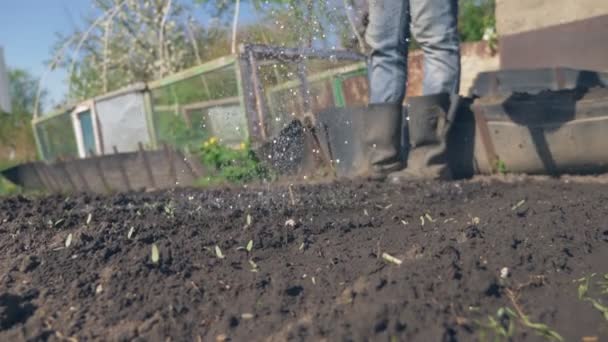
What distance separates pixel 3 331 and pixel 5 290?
22cm

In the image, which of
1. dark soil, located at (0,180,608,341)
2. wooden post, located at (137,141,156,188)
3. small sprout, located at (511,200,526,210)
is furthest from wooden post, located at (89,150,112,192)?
small sprout, located at (511,200,526,210)

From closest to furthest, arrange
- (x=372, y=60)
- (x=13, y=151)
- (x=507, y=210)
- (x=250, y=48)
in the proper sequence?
(x=507, y=210), (x=372, y=60), (x=250, y=48), (x=13, y=151)

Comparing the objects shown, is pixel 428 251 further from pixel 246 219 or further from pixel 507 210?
pixel 246 219

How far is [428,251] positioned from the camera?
1.45 m

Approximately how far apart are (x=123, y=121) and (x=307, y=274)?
6.79 metres

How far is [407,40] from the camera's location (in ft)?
10.2

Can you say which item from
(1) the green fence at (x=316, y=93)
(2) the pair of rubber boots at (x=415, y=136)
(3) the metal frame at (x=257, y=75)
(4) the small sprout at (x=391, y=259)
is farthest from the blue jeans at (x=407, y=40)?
(4) the small sprout at (x=391, y=259)

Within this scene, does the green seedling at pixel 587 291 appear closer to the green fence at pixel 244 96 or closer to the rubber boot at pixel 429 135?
the rubber boot at pixel 429 135

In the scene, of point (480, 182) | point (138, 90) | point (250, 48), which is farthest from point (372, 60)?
point (138, 90)

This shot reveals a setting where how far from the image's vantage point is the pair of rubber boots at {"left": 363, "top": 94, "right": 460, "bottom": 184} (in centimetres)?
297

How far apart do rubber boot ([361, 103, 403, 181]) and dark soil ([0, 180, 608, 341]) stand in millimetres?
977

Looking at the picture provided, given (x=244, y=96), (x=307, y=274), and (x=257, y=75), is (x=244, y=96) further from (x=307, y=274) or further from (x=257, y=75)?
(x=307, y=274)

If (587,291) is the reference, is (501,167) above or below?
below

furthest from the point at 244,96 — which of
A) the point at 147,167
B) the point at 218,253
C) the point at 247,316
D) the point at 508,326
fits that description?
the point at 508,326
